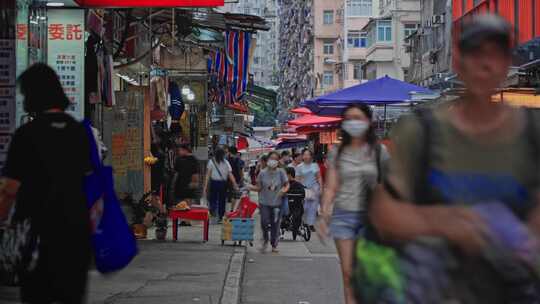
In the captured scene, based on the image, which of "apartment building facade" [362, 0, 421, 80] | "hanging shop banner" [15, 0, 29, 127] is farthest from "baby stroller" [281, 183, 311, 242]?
"apartment building facade" [362, 0, 421, 80]

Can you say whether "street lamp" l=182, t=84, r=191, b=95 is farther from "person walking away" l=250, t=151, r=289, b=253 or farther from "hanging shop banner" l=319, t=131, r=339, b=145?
"person walking away" l=250, t=151, r=289, b=253

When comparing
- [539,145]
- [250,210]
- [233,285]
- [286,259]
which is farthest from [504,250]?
[250,210]

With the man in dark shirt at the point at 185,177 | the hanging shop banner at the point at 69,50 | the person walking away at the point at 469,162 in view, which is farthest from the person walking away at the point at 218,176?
the person walking away at the point at 469,162

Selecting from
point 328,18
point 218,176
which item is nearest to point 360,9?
point 328,18

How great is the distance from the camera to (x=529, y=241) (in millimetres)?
3438

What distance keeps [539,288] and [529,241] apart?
0.18 metres

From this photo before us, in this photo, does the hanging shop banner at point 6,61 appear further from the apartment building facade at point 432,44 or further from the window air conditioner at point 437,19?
the window air conditioner at point 437,19

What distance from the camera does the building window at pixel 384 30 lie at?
6269 cm

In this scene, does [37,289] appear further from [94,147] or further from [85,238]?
[94,147]

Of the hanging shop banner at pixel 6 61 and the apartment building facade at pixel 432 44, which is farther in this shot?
the apartment building facade at pixel 432 44

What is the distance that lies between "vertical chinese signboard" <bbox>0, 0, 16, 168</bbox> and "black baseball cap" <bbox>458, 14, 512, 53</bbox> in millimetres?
6998

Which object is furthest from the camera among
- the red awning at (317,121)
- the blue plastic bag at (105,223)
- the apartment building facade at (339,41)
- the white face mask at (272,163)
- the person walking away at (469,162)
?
the apartment building facade at (339,41)

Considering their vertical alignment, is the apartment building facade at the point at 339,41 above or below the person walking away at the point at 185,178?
above

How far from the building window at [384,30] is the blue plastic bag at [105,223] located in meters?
57.7
